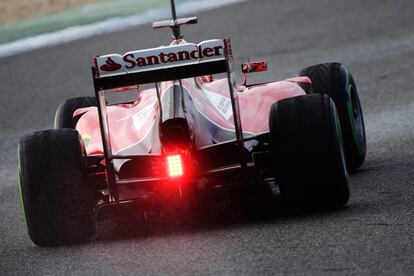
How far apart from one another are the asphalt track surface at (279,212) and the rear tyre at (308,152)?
170 millimetres

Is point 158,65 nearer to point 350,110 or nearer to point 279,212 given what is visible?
point 279,212

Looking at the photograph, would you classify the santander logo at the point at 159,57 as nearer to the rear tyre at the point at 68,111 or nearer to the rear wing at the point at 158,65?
the rear wing at the point at 158,65

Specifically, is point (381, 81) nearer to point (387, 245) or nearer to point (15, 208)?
point (15, 208)

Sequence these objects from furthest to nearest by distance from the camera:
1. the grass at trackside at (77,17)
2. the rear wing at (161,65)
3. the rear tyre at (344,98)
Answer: the grass at trackside at (77,17)
the rear tyre at (344,98)
the rear wing at (161,65)

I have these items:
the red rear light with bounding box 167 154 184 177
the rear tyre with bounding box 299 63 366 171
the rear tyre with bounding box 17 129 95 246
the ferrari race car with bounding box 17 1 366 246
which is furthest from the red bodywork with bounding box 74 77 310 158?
the rear tyre with bounding box 17 129 95 246

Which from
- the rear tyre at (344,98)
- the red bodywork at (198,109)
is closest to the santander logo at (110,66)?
the red bodywork at (198,109)

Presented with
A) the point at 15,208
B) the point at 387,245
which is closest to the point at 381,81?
the point at 15,208

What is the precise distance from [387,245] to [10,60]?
564 inches

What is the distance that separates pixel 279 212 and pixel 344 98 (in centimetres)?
180

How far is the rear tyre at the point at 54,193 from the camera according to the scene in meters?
7.97

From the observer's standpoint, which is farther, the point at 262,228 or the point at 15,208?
the point at 15,208

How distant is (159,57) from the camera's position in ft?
25.8

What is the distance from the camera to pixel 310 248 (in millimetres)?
7145

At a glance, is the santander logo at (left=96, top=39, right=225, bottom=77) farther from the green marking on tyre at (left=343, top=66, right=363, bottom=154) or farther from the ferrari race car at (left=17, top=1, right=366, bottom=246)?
the green marking on tyre at (left=343, top=66, right=363, bottom=154)
